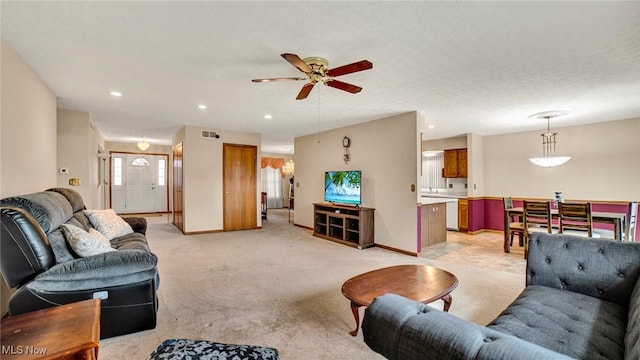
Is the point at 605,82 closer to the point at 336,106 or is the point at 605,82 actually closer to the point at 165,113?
the point at 336,106

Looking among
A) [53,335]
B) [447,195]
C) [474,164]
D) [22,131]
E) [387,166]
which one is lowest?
[53,335]

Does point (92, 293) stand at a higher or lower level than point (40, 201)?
lower

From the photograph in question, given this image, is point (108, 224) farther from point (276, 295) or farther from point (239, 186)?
point (239, 186)

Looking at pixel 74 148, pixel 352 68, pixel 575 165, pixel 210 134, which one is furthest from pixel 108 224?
pixel 575 165

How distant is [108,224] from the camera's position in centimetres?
339

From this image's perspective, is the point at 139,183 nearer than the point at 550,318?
No

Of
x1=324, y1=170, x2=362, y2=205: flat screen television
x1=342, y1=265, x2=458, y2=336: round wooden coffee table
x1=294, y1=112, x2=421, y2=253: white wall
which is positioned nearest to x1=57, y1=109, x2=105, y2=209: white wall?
x1=324, y1=170, x2=362, y2=205: flat screen television

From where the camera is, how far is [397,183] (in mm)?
4969

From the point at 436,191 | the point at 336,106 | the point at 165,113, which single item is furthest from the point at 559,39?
the point at 436,191

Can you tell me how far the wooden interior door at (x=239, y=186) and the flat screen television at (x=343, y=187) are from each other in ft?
6.20

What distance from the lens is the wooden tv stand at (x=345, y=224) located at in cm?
520

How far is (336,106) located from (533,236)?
3030 mm

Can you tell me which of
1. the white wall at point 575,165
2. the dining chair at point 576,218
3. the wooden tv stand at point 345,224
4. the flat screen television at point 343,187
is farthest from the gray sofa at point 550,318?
the white wall at point 575,165

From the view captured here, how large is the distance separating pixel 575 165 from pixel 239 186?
277 inches
